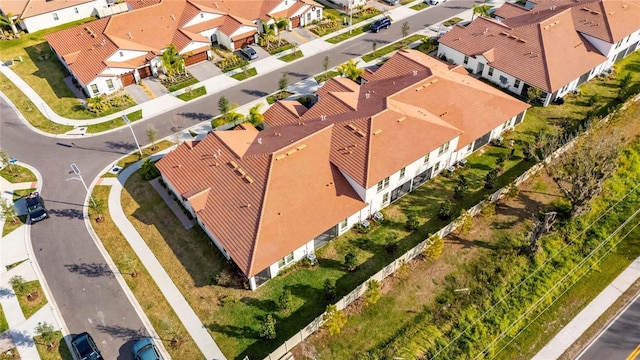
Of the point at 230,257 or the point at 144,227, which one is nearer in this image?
the point at 230,257

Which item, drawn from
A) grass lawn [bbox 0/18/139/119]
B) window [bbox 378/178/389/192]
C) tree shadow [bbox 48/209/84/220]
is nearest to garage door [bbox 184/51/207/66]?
grass lawn [bbox 0/18/139/119]

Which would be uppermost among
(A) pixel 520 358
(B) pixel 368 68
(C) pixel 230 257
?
(B) pixel 368 68

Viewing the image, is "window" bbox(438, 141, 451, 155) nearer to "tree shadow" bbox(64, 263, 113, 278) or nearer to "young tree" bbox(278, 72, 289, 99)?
"young tree" bbox(278, 72, 289, 99)

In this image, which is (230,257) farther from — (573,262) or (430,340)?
(573,262)

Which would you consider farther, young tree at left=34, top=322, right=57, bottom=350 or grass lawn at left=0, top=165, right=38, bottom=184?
grass lawn at left=0, top=165, right=38, bottom=184

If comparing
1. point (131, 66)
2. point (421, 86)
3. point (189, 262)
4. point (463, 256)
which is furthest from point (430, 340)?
point (131, 66)

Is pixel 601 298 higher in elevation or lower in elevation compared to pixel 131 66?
lower
